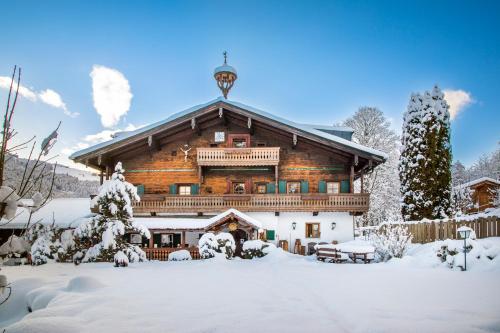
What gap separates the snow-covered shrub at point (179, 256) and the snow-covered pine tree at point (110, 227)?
1.79 metres

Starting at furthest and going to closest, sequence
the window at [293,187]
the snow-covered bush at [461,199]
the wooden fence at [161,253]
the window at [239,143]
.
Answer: the snow-covered bush at [461,199] < the window at [239,143] < the window at [293,187] < the wooden fence at [161,253]

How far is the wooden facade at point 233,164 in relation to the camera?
75.0 feet

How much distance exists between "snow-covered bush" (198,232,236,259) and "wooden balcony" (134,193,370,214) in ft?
14.5

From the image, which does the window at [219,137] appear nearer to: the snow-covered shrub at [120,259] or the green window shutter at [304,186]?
the green window shutter at [304,186]

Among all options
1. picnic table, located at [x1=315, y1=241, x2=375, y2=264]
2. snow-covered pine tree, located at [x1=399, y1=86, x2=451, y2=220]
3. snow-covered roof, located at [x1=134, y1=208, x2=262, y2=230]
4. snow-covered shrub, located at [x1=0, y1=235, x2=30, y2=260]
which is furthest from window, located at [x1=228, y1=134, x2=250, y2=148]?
snow-covered shrub, located at [x1=0, y1=235, x2=30, y2=260]

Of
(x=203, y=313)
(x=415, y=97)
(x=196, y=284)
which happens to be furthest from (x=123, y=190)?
(x=415, y=97)

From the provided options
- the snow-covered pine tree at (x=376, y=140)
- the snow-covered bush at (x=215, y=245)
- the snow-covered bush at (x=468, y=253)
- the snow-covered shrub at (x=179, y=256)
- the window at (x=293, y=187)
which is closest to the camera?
the snow-covered bush at (x=468, y=253)

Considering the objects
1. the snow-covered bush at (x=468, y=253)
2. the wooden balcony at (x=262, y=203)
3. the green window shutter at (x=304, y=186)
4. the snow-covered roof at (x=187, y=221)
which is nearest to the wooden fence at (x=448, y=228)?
the snow-covered bush at (x=468, y=253)

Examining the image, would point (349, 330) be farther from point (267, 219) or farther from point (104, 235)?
point (267, 219)

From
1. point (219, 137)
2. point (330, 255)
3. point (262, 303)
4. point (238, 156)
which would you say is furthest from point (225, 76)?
point (262, 303)

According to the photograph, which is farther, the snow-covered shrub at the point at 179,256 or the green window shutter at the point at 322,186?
the green window shutter at the point at 322,186

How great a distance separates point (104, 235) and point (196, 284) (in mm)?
8343

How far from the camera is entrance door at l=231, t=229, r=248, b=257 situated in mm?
20550

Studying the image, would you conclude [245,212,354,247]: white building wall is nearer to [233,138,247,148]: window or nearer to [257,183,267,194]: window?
[257,183,267,194]: window
